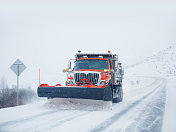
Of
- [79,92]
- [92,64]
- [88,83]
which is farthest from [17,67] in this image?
[79,92]

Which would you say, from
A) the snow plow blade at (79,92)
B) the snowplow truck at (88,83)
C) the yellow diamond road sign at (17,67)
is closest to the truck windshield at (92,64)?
the snowplow truck at (88,83)

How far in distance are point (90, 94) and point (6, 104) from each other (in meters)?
6.44

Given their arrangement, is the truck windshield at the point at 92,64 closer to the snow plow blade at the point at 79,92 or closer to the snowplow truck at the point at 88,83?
the snowplow truck at the point at 88,83

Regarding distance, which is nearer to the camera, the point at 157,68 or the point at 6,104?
the point at 6,104

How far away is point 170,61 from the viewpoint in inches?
2495

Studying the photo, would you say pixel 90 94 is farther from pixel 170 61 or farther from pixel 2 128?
pixel 170 61

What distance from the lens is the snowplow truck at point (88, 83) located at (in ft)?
23.4

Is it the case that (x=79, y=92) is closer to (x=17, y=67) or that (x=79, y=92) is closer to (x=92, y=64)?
(x=92, y=64)

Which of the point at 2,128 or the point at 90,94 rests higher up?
the point at 90,94

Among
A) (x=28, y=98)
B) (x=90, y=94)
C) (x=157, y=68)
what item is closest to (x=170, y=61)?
(x=157, y=68)

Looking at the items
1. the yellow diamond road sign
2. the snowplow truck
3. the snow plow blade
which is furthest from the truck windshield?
the yellow diamond road sign

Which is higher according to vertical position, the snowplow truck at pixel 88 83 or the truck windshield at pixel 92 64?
the truck windshield at pixel 92 64

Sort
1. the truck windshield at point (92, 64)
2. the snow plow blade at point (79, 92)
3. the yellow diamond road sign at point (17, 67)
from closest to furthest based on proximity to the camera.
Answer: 1. the snow plow blade at point (79, 92)
2. the truck windshield at point (92, 64)
3. the yellow diamond road sign at point (17, 67)

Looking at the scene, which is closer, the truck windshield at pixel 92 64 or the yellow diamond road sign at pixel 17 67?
the truck windshield at pixel 92 64
